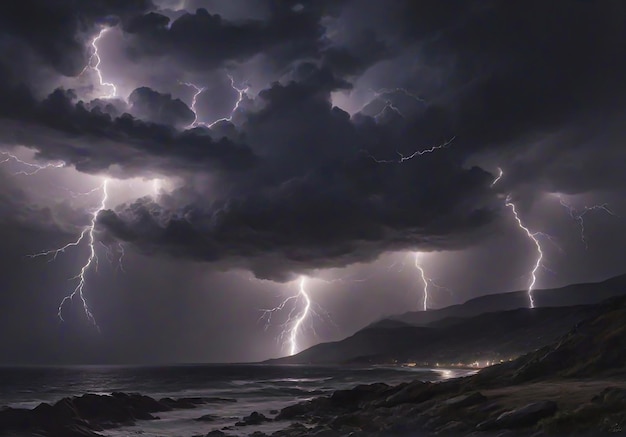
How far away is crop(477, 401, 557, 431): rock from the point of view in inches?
714

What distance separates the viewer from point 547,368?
30547 millimetres

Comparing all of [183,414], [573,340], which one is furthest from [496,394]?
[183,414]

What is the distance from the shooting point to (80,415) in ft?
109

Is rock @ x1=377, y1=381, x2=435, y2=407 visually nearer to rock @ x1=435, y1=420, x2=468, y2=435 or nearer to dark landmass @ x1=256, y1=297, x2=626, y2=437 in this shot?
dark landmass @ x1=256, y1=297, x2=626, y2=437

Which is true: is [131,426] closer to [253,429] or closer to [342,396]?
[253,429]

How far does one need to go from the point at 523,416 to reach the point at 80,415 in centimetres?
2806

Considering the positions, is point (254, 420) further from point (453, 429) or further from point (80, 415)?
point (453, 429)

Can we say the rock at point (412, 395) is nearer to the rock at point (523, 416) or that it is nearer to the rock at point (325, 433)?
the rock at point (325, 433)

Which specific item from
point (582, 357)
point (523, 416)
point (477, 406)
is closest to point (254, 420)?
point (477, 406)

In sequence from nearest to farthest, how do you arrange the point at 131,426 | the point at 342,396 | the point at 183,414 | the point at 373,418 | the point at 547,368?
the point at 373,418
the point at 547,368
the point at 131,426
the point at 342,396
the point at 183,414

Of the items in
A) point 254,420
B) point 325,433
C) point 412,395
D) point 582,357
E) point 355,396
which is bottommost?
point 254,420

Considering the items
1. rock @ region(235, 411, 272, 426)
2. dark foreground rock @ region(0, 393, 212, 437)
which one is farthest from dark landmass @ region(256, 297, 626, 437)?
dark foreground rock @ region(0, 393, 212, 437)

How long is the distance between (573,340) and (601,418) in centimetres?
1703

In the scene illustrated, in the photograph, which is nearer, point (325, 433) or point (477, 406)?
point (477, 406)
